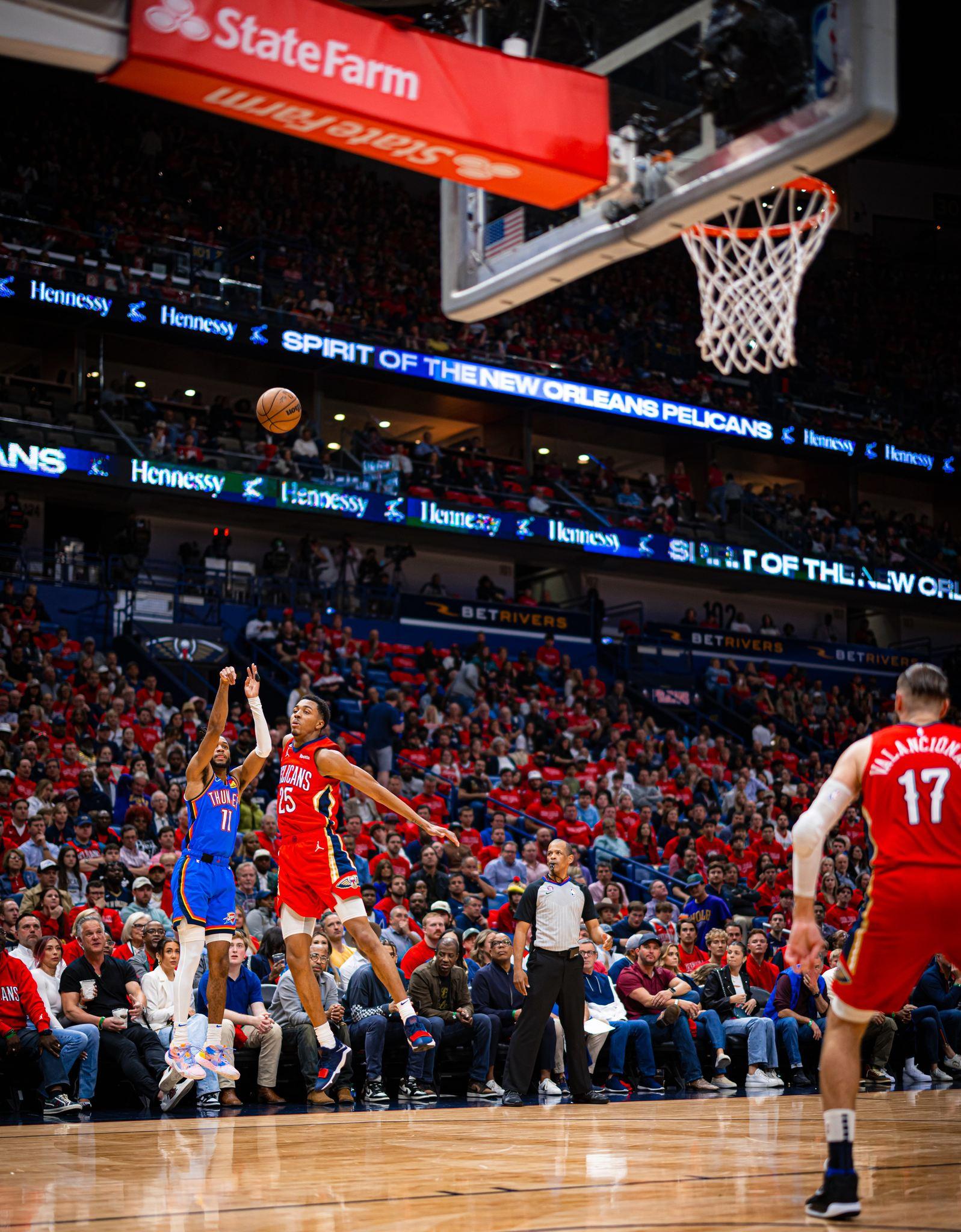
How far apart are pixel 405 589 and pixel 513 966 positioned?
61.0 feet

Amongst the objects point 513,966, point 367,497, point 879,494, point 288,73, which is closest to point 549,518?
point 367,497

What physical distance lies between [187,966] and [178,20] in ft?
17.9

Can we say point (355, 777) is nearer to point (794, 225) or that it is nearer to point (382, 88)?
point (382, 88)

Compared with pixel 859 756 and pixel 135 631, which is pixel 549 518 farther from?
pixel 859 756

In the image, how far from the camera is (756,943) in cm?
1329

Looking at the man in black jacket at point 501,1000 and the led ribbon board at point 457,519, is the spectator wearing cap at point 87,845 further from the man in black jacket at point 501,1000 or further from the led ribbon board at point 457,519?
the led ribbon board at point 457,519

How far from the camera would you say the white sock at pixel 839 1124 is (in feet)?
15.9

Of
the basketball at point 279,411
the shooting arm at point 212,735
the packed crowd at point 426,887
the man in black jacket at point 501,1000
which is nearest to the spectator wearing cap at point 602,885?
the packed crowd at point 426,887

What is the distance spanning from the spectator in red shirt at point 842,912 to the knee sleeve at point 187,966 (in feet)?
30.1

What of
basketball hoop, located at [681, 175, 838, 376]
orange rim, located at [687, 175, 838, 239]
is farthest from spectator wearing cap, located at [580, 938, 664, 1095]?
orange rim, located at [687, 175, 838, 239]

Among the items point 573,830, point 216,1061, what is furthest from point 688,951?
point 216,1061

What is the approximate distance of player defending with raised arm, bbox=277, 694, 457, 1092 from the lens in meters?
8.45

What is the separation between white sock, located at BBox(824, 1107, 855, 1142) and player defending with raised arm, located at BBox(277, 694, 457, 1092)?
3.95m

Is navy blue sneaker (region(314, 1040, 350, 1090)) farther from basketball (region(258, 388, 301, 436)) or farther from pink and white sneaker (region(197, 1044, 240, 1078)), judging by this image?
basketball (region(258, 388, 301, 436))
